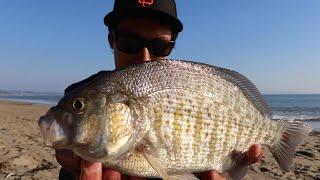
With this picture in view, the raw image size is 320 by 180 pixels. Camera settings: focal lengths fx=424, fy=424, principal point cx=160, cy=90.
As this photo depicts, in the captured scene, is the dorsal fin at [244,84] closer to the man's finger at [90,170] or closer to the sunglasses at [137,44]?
the sunglasses at [137,44]

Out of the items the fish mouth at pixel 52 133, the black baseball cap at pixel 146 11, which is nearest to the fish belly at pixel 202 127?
the fish mouth at pixel 52 133

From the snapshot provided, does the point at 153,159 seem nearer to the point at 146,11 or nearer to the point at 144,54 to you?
the point at 144,54

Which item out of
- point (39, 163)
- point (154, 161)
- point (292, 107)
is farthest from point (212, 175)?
point (292, 107)

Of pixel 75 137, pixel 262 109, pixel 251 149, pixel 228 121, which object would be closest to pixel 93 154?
pixel 75 137

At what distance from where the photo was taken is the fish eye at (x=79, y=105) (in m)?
2.59

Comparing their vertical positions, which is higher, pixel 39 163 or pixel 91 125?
pixel 91 125

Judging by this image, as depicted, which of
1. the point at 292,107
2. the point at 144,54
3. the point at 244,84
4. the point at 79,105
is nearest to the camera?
the point at 79,105

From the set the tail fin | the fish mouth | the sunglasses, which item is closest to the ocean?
the tail fin

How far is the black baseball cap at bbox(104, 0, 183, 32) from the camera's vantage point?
12.2ft

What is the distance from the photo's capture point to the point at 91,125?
255 cm

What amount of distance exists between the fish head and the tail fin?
1380 millimetres

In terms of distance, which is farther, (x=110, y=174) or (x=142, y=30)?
(x=142, y=30)

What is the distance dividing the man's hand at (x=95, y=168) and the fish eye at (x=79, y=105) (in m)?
0.39

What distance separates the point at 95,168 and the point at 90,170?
0.04 meters
